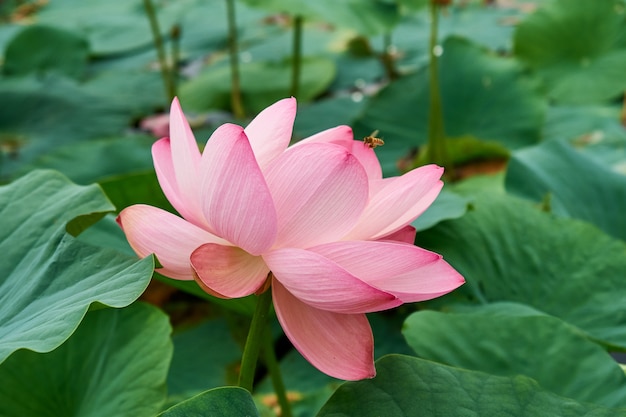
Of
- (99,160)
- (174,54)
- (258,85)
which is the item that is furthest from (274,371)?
(174,54)

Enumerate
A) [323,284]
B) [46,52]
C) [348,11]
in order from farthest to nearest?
[46,52]
[348,11]
[323,284]

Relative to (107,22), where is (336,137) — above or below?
above

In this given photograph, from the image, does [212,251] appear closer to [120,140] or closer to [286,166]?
[286,166]

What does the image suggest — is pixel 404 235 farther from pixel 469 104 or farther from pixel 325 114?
pixel 325 114

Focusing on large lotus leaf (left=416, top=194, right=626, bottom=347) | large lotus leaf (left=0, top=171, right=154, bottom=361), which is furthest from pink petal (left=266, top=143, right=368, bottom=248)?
large lotus leaf (left=416, top=194, right=626, bottom=347)

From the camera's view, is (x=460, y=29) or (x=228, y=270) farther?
(x=460, y=29)

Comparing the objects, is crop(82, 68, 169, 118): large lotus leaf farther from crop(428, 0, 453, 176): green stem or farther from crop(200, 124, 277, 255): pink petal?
crop(200, 124, 277, 255): pink petal

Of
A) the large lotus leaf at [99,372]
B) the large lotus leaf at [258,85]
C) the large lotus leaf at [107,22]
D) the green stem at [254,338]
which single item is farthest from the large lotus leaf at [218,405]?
the large lotus leaf at [107,22]
